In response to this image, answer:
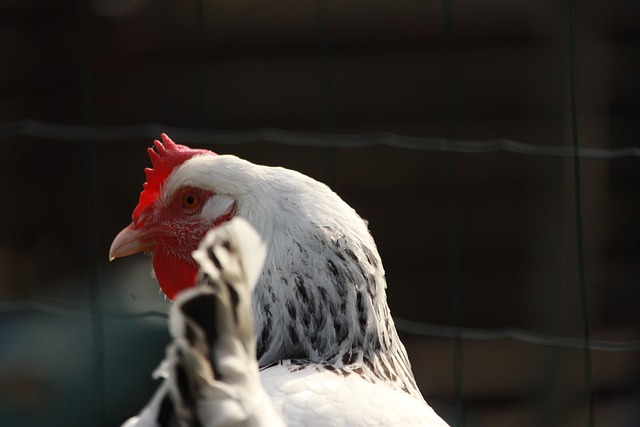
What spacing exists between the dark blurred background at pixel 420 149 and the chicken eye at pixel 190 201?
2050 mm

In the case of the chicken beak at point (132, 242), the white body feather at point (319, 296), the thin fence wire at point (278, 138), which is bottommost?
the white body feather at point (319, 296)

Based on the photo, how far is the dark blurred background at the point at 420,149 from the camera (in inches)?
168

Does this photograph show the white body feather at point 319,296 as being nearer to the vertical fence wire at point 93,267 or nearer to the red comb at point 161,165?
the red comb at point 161,165

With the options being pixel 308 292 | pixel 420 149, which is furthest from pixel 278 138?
pixel 308 292

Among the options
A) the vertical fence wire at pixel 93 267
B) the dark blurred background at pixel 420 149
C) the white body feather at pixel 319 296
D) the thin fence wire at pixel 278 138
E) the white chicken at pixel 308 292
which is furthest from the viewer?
the dark blurred background at pixel 420 149

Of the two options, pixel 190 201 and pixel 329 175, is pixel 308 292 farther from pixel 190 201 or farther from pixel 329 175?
pixel 329 175

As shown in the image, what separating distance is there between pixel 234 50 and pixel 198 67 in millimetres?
192

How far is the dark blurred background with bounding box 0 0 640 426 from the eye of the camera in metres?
4.27

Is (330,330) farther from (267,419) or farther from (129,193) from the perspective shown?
(129,193)

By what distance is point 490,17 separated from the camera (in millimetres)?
4398

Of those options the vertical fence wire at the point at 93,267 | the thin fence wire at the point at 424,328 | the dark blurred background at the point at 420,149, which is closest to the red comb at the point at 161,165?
the vertical fence wire at the point at 93,267

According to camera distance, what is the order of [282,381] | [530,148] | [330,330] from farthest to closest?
1. [530,148]
2. [330,330]
3. [282,381]

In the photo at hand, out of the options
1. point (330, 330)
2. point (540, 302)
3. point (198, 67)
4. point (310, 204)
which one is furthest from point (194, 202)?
point (540, 302)

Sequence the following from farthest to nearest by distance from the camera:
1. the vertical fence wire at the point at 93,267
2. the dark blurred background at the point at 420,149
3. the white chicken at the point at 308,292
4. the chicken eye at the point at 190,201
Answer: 1. the dark blurred background at the point at 420,149
2. the vertical fence wire at the point at 93,267
3. the chicken eye at the point at 190,201
4. the white chicken at the point at 308,292
